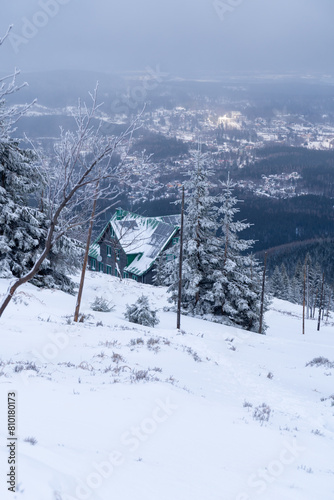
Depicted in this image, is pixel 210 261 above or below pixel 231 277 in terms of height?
above

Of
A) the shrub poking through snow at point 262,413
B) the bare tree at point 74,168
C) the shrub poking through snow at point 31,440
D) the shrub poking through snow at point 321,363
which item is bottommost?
the shrub poking through snow at point 321,363

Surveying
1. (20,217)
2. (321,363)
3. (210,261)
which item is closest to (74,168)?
(321,363)

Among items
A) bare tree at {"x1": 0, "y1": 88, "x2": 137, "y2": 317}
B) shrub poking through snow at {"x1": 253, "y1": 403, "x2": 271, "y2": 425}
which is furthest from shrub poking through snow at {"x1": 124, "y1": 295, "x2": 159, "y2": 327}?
bare tree at {"x1": 0, "y1": 88, "x2": 137, "y2": 317}

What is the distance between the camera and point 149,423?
191 inches

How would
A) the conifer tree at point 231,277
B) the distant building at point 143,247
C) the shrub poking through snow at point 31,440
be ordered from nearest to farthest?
the shrub poking through snow at point 31,440 → the conifer tree at point 231,277 → the distant building at point 143,247

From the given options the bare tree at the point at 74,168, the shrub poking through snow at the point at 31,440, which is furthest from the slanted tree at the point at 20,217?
the shrub poking through snow at the point at 31,440

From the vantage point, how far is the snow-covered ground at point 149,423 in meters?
3.24

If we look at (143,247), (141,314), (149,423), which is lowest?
(143,247)

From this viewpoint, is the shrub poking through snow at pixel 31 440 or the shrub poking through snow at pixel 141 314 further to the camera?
the shrub poking through snow at pixel 141 314

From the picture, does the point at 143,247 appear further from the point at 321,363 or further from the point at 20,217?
the point at 321,363

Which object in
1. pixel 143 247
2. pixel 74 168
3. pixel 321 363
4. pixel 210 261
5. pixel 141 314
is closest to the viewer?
pixel 74 168

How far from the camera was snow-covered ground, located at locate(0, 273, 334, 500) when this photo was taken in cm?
324

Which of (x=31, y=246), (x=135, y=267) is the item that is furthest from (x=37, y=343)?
(x=135, y=267)

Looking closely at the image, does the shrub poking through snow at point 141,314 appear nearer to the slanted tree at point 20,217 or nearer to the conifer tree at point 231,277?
the slanted tree at point 20,217
